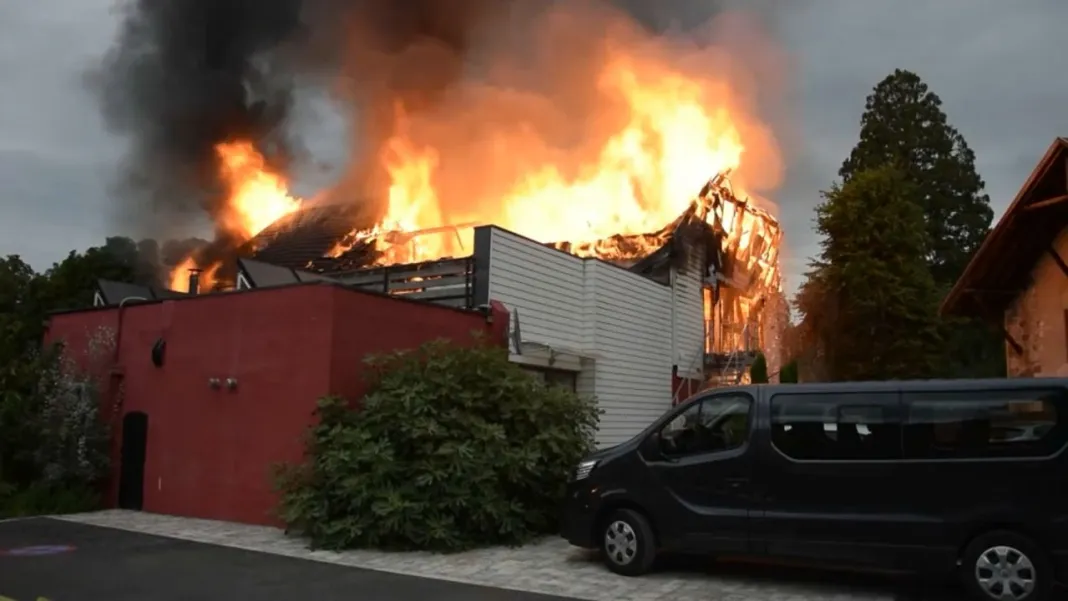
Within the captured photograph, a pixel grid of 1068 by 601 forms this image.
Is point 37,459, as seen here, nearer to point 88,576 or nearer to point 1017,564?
point 88,576

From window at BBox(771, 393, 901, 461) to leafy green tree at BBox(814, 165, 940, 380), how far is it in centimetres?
1210

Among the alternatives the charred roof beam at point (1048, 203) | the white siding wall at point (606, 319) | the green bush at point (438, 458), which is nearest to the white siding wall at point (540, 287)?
the white siding wall at point (606, 319)

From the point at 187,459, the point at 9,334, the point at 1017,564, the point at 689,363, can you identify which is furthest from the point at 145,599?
the point at 689,363

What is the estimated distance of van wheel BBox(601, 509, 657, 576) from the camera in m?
8.46

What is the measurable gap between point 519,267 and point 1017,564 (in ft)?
32.8

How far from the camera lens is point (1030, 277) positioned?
1305 centimetres

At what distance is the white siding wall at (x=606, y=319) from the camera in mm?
15677

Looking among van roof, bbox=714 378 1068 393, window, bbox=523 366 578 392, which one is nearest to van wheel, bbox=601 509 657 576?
van roof, bbox=714 378 1068 393

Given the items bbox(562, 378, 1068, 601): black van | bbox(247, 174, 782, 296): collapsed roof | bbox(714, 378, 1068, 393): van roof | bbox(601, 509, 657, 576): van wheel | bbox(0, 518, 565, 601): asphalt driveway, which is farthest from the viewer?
bbox(247, 174, 782, 296): collapsed roof

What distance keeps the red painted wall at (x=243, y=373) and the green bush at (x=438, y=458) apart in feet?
2.50

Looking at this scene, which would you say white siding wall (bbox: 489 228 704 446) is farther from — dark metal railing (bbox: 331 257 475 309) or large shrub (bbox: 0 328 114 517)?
large shrub (bbox: 0 328 114 517)

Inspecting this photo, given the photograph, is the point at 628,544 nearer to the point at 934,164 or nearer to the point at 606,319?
the point at 606,319

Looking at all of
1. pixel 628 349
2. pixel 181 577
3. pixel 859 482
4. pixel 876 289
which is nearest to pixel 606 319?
pixel 628 349

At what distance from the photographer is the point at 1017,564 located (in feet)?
23.0
